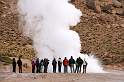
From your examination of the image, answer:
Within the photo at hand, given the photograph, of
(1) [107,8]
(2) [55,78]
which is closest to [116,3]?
(1) [107,8]

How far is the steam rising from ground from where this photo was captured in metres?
45.6

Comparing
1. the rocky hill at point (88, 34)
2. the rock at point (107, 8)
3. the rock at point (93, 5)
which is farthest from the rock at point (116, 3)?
the rock at point (93, 5)

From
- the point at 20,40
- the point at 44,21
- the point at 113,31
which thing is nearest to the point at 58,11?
the point at 44,21

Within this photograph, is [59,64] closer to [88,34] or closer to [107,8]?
[88,34]

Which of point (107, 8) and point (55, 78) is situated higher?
point (107, 8)

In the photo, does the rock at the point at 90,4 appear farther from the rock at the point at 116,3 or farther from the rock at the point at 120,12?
the rock at the point at 120,12

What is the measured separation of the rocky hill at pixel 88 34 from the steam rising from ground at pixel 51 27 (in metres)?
1.29

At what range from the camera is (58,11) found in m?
52.9

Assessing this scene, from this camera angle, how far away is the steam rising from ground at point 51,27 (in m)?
45.6

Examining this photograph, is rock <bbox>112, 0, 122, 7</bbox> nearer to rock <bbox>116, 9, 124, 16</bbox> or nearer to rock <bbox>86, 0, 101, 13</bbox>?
Answer: rock <bbox>116, 9, 124, 16</bbox>

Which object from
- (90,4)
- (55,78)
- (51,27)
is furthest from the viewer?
(90,4)

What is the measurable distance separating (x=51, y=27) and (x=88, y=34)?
8.65m

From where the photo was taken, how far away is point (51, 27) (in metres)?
50.4

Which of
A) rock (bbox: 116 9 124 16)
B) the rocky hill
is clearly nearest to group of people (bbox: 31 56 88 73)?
the rocky hill
